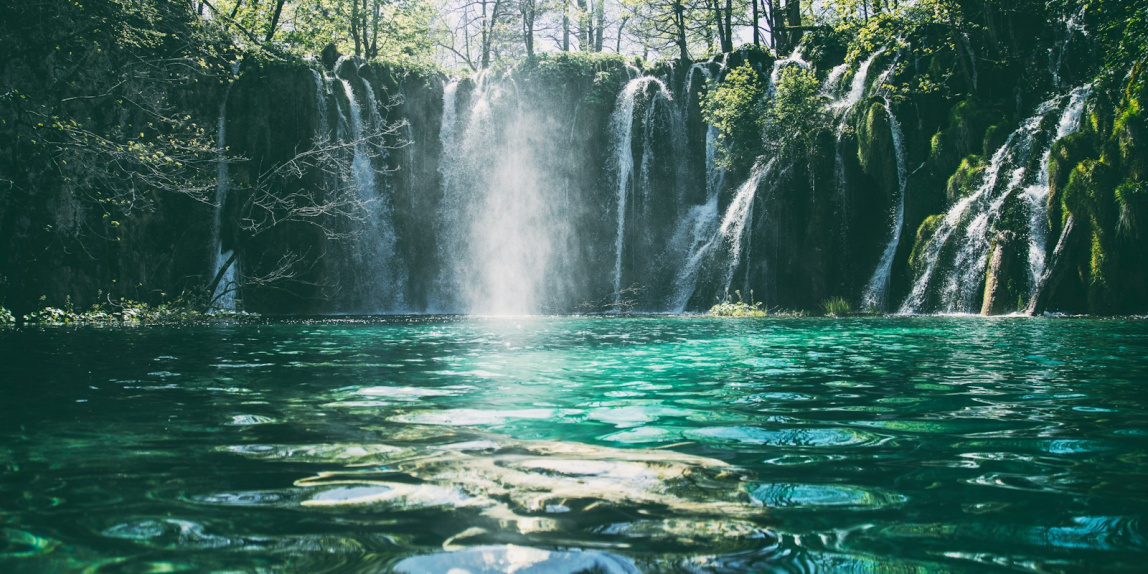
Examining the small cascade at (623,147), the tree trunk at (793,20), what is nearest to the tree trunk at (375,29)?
the small cascade at (623,147)

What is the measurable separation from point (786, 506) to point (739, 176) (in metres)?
22.8

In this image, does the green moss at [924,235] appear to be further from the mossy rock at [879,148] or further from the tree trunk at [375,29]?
the tree trunk at [375,29]

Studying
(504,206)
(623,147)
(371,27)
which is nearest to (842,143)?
(623,147)

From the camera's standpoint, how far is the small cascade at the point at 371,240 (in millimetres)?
24047

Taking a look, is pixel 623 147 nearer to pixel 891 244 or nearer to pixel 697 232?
pixel 697 232

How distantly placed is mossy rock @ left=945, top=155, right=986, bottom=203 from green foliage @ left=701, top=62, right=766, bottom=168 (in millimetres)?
6602

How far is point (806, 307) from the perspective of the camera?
21000mm

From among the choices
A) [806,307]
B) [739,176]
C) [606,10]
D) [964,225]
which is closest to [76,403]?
[964,225]

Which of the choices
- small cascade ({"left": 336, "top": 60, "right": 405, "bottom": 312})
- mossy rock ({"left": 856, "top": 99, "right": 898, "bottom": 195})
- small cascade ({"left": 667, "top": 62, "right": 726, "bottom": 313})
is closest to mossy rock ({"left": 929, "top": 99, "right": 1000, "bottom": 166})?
mossy rock ({"left": 856, "top": 99, "right": 898, "bottom": 195})

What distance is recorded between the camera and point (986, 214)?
16.7 meters

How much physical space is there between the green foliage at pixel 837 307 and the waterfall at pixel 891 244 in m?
0.71

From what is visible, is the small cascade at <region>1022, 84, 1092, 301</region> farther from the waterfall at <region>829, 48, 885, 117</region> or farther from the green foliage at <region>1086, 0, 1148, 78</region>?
the waterfall at <region>829, 48, 885, 117</region>

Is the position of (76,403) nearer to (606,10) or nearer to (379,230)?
(379,230)

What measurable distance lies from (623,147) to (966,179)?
→ 11.6 meters
